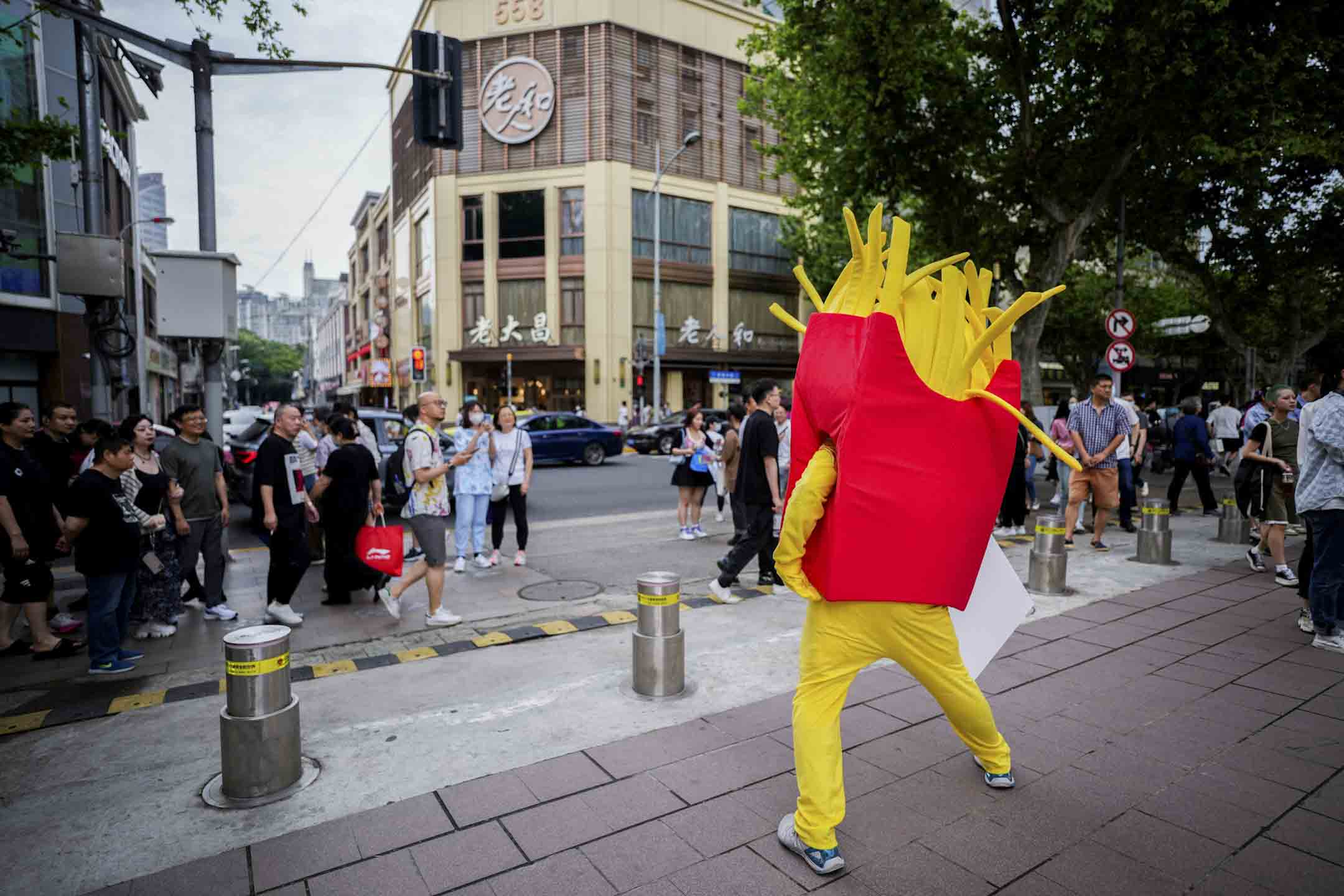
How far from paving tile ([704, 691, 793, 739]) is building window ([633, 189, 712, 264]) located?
2969 cm

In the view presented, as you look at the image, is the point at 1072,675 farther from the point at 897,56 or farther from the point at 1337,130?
the point at 1337,130

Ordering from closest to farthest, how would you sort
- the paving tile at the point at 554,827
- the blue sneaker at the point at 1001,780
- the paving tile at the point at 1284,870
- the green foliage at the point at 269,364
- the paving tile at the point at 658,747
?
the paving tile at the point at 1284,870
the paving tile at the point at 554,827
the blue sneaker at the point at 1001,780
the paving tile at the point at 658,747
the green foliage at the point at 269,364

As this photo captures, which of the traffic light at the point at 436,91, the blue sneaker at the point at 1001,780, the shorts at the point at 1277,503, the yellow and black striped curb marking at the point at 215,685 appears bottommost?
the yellow and black striped curb marking at the point at 215,685

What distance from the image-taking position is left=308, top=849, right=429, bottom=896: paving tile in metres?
2.66

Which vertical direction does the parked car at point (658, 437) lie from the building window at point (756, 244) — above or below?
below

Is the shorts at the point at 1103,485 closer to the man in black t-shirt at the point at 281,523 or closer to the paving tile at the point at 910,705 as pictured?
the paving tile at the point at 910,705

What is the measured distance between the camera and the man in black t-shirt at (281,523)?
6086 millimetres

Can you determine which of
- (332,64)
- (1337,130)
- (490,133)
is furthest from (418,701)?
(490,133)

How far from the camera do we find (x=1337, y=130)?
40.3 ft

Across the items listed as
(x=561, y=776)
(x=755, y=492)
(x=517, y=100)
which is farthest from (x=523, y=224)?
(x=561, y=776)

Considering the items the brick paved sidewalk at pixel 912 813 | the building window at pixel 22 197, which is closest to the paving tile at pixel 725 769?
the brick paved sidewalk at pixel 912 813

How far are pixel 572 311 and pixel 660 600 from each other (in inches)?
Answer: 1146

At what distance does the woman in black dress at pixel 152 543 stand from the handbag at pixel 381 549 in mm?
1355

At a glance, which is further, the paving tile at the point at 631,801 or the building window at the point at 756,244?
the building window at the point at 756,244
